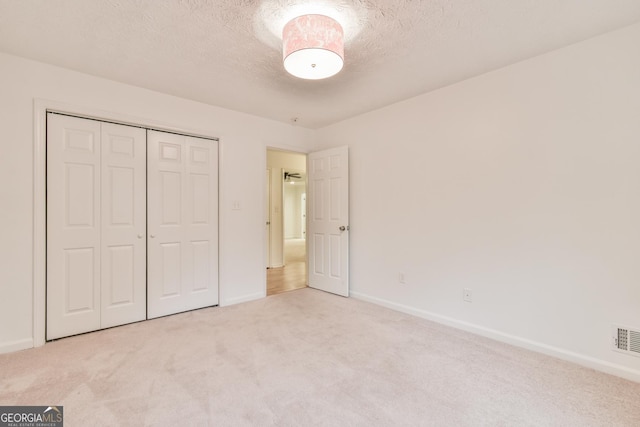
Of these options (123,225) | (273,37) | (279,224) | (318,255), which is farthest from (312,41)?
(279,224)

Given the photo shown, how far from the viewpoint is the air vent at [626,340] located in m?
1.98

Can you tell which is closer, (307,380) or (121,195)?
(307,380)

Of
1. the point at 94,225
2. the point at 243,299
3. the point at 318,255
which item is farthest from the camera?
the point at 318,255

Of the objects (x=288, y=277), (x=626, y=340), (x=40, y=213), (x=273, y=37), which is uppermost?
(x=273, y=37)

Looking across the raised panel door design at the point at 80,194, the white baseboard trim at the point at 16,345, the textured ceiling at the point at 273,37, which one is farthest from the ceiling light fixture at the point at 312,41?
the white baseboard trim at the point at 16,345

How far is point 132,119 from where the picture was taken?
115 inches

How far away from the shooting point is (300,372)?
2.07 metres

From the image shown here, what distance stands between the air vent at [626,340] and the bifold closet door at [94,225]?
13.3 feet

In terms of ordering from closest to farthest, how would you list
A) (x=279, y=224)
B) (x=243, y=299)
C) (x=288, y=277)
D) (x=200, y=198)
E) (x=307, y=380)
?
(x=307, y=380)
(x=200, y=198)
(x=243, y=299)
(x=288, y=277)
(x=279, y=224)

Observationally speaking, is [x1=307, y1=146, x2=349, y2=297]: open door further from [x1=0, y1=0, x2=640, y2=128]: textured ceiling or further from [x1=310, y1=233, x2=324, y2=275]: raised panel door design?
[x1=0, y1=0, x2=640, y2=128]: textured ceiling

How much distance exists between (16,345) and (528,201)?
4.37 metres

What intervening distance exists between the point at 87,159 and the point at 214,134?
127 cm

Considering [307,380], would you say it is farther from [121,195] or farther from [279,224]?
[279,224]

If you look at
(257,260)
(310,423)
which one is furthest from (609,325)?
(257,260)
